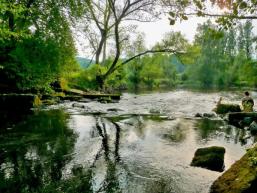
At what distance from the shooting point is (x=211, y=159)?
36.0 feet

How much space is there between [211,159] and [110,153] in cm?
378

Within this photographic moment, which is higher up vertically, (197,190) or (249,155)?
(249,155)

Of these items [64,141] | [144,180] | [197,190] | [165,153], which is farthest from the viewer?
[64,141]

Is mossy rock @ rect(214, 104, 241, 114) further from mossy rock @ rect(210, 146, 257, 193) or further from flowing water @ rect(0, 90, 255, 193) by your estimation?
mossy rock @ rect(210, 146, 257, 193)

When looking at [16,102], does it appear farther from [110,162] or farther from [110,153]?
[110,162]

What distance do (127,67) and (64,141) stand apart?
75.4 meters

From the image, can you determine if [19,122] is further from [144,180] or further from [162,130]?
[144,180]

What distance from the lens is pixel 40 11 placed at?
29922 mm

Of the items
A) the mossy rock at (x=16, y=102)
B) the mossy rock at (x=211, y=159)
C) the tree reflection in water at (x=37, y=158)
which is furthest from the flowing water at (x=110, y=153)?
the mossy rock at (x=16, y=102)

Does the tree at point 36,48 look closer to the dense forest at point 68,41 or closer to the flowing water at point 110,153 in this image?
the dense forest at point 68,41

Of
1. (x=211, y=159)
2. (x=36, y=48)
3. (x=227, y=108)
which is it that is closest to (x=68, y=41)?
(x=36, y=48)

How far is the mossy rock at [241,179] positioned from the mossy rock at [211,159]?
6.03ft

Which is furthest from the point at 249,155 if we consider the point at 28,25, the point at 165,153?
the point at 28,25

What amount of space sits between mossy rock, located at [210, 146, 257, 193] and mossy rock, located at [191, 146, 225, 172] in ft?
6.03
